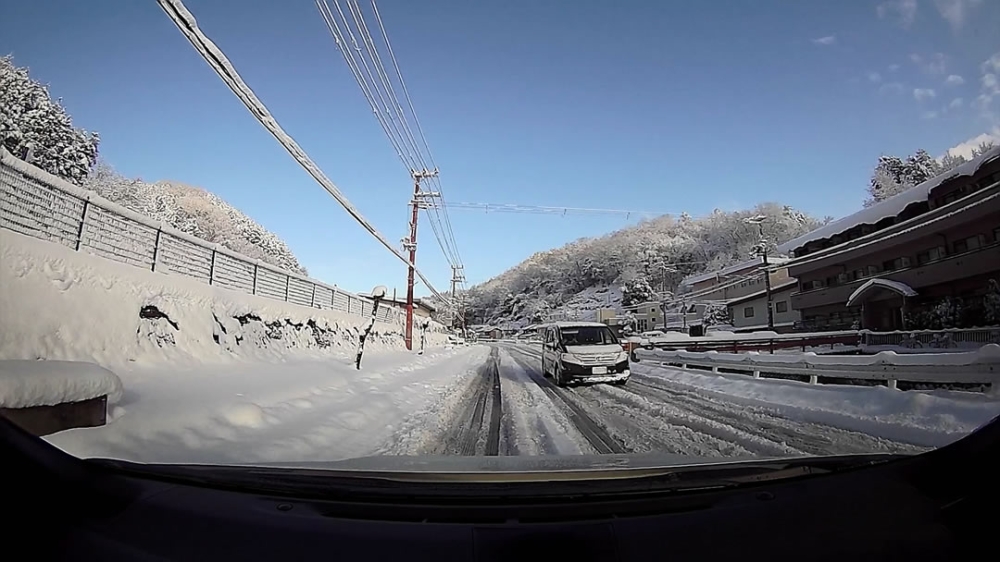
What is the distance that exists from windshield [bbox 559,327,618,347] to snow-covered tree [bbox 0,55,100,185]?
9186 mm

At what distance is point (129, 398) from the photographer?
15.9 ft

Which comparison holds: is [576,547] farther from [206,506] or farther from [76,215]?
[76,215]

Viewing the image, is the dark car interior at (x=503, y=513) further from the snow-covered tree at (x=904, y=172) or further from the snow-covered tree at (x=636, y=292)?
the snow-covered tree at (x=636, y=292)

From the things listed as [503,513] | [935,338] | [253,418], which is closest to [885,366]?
[935,338]

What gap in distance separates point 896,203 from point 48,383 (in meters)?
5.09

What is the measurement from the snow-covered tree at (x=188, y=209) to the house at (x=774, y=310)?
7.22 meters

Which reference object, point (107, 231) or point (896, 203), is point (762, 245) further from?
point (107, 231)

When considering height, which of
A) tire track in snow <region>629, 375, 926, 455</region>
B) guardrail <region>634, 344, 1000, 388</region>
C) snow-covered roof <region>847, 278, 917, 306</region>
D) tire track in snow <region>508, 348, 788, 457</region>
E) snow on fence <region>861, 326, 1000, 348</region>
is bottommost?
tire track in snow <region>508, 348, 788, 457</region>

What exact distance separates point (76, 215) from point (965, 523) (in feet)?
28.3

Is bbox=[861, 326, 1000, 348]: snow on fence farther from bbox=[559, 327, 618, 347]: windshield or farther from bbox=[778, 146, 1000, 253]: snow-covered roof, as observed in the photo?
bbox=[559, 327, 618, 347]: windshield

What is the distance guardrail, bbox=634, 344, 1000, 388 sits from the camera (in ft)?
9.70

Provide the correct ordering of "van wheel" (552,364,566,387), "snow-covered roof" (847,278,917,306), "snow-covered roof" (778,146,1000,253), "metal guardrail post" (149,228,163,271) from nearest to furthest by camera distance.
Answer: "snow-covered roof" (778,146,1000,253), "snow-covered roof" (847,278,917,306), "metal guardrail post" (149,228,163,271), "van wheel" (552,364,566,387)

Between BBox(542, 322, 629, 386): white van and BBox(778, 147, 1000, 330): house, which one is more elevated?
BBox(778, 147, 1000, 330): house

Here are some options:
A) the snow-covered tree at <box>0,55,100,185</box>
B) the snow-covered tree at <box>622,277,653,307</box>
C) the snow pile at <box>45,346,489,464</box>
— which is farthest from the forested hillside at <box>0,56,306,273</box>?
the snow-covered tree at <box>622,277,653,307</box>
